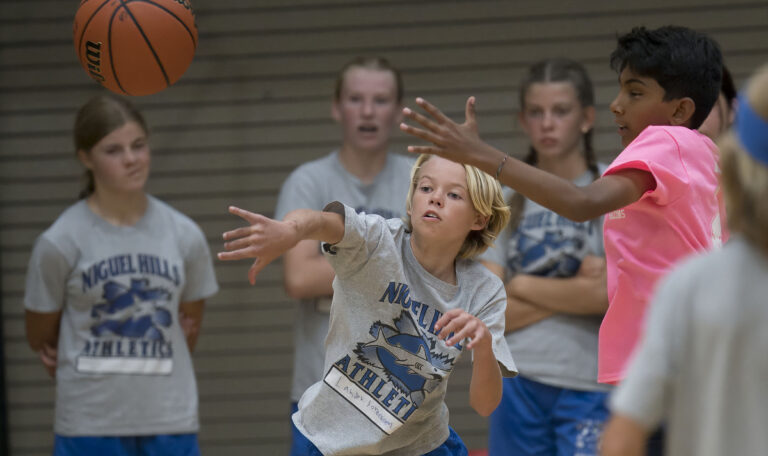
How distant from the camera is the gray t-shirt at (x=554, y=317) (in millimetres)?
4668

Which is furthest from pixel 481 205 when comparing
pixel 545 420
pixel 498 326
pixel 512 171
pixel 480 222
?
pixel 545 420

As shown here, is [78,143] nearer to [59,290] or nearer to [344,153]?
[59,290]

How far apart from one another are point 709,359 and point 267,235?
1.28 meters

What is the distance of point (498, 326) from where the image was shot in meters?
3.53

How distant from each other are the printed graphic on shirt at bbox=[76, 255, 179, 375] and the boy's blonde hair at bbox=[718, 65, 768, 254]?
333cm

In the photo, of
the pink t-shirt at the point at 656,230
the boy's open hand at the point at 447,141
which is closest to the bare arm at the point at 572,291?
the pink t-shirt at the point at 656,230

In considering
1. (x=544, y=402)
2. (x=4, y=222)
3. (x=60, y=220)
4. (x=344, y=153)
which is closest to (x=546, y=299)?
(x=544, y=402)

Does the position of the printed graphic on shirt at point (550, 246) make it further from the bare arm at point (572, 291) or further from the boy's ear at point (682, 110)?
the boy's ear at point (682, 110)

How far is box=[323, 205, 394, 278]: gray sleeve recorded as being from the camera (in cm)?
322

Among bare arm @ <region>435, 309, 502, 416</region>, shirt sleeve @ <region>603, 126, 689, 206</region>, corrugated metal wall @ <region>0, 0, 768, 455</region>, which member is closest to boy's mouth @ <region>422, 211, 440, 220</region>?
bare arm @ <region>435, 309, 502, 416</region>

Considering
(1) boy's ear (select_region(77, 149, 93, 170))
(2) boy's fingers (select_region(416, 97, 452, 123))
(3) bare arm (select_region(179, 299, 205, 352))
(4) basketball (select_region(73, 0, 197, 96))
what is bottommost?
(3) bare arm (select_region(179, 299, 205, 352))

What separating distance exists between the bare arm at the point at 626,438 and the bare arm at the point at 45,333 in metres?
3.47

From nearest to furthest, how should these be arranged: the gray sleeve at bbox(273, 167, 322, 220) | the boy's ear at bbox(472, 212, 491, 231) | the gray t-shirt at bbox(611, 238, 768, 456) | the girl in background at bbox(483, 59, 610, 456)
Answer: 1. the gray t-shirt at bbox(611, 238, 768, 456)
2. the boy's ear at bbox(472, 212, 491, 231)
3. the girl in background at bbox(483, 59, 610, 456)
4. the gray sleeve at bbox(273, 167, 322, 220)

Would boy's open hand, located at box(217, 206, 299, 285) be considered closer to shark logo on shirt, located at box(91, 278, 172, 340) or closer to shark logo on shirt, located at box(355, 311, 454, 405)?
shark logo on shirt, located at box(355, 311, 454, 405)
